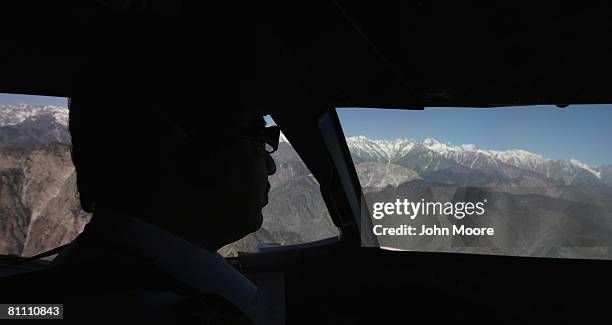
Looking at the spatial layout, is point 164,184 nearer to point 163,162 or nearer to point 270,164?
point 163,162

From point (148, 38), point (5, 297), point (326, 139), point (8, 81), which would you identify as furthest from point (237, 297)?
point (8, 81)

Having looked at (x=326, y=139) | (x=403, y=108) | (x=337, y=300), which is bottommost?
(x=337, y=300)

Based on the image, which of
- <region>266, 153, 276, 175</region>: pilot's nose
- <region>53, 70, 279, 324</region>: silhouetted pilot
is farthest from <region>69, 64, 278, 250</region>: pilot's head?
<region>266, 153, 276, 175</region>: pilot's nose

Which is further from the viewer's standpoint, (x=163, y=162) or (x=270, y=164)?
(x=270, y=164)

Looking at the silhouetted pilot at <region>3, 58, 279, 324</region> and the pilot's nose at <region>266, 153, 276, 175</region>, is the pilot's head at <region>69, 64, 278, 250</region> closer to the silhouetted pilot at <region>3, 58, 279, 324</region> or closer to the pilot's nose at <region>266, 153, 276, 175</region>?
the silhouetted pilot at <region>3, 58, 279, 324</region>

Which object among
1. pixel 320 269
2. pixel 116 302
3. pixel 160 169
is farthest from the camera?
pixel 320 269

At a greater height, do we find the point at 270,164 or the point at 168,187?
the point at 270,164

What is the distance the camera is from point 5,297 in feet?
2.49

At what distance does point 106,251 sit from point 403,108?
2.91m

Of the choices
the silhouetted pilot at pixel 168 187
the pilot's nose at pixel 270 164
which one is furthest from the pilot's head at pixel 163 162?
the pilot's nose at pixel 270 164

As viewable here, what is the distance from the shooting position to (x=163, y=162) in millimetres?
967

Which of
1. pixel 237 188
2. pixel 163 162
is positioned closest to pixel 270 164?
pixel 237 188

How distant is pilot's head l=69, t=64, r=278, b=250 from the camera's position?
96 cm

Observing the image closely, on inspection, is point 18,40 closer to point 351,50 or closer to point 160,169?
point 351,50
